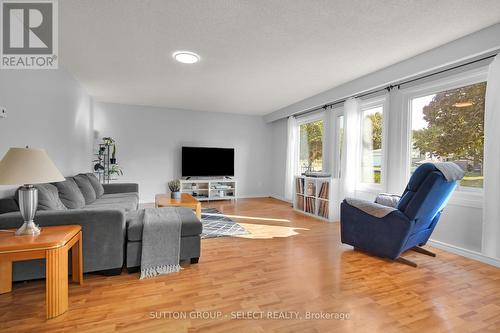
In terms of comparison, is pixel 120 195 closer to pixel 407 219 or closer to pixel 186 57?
pixel 186 57

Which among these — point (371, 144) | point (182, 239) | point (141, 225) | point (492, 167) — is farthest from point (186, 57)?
point (492, 167)

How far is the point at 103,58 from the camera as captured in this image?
10.4 feet

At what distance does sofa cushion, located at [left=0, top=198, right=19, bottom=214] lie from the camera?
203 cm

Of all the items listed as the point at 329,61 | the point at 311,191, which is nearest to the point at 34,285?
the point at 329,61

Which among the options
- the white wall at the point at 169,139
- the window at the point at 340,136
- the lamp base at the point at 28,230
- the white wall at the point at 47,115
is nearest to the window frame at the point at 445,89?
the window at the point at 340,136

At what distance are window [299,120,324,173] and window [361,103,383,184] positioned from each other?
1095 mm

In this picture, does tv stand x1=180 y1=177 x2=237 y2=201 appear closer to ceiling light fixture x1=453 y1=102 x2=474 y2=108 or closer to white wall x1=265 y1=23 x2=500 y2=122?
white wall x1=265 y1=23 x2=500 y2=122

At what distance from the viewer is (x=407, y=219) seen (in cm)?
238

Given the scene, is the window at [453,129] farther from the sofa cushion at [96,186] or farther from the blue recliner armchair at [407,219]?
the sofa cushion at [96,186]

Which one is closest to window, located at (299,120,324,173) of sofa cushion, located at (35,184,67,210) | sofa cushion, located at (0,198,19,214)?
sofa cushion, located at (35,184,67,210)

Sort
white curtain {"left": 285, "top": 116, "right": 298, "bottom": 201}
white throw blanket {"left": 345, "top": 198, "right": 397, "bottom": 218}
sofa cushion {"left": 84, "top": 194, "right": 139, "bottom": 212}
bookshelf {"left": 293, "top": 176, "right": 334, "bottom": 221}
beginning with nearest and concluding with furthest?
white throw blanket {"left": 345, "top": 198, "right": 397, "bottom": 218}, sofa cushion {"left": 84, "top": 194, "right": 139, "bottom": 212}, bookshelf {"left": 293, "top": 176, "right": 334, "bottom": 221}, white curtain {"left": 285, "top": 116, "right": 298, "bottom": 201}

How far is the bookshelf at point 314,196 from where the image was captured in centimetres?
444

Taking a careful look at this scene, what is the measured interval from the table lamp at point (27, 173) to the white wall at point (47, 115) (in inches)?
34.3

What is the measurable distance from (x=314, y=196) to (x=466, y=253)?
2.39 metres
